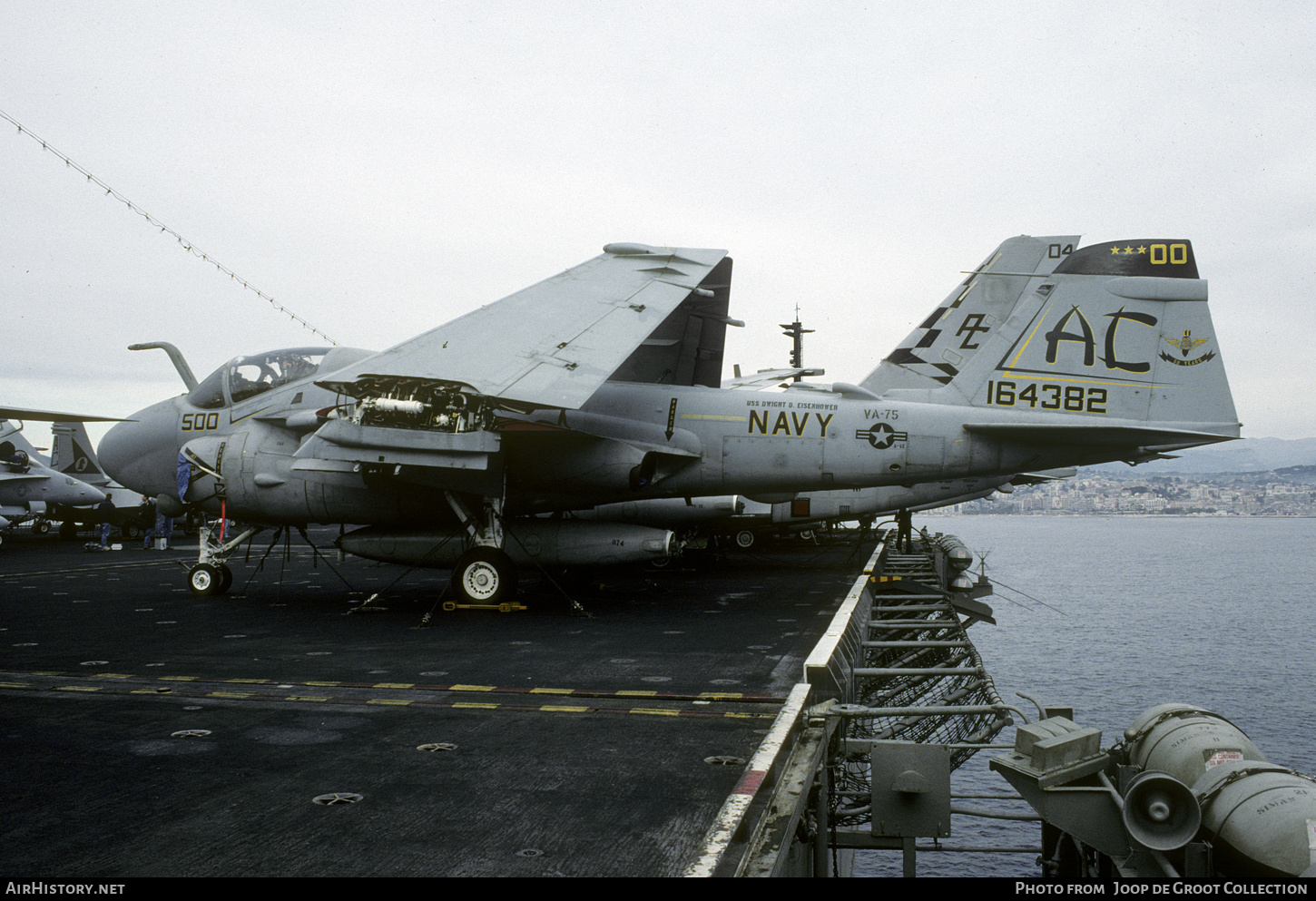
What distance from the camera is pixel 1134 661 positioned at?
3547cm

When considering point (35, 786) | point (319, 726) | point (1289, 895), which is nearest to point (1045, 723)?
point (1289, 895)

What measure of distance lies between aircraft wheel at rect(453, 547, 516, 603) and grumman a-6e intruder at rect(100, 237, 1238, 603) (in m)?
0.03

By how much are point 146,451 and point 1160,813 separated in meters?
16.5

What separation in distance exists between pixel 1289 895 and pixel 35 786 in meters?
6.68

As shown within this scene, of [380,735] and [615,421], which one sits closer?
[380,735]

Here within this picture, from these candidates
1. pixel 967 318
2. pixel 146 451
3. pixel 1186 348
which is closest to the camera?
pixel 1186 348

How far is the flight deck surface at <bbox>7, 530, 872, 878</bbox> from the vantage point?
13.1 ft

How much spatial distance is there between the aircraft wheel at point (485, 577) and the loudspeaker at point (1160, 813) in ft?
31.0

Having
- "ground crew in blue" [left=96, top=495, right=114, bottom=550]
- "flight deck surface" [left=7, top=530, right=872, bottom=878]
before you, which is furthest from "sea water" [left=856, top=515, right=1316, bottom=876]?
"ground crew in blue" [left=96, top=495, right=114, bottom=550]

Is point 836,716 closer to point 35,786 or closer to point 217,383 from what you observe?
point 35,786

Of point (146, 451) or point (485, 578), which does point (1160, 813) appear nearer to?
point (485, 578)

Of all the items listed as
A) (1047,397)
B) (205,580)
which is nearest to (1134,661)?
(1047,397)

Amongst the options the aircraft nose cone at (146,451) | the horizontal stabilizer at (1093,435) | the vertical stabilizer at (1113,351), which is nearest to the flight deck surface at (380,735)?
the aircraft nose cone at (146,451)

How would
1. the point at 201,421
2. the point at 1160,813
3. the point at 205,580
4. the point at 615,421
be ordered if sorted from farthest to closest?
the point at 205,580 < the point at 201,421 < the point at 615,421 < the point at 1160,813
